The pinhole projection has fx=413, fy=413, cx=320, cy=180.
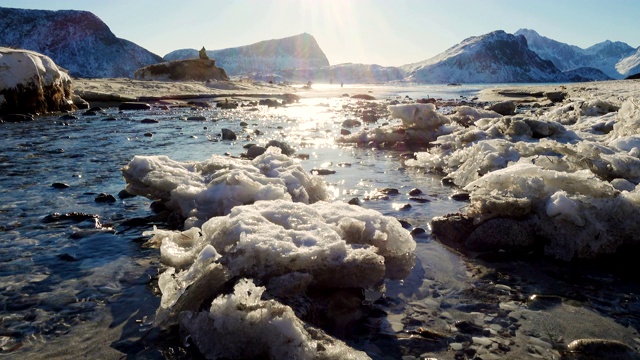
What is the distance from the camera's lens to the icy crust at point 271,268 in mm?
2596

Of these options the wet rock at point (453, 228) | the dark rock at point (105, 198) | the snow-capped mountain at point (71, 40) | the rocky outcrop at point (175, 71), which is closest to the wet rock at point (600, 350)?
the wet rock at point (453, 228)

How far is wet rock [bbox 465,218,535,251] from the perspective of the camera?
15.3ft

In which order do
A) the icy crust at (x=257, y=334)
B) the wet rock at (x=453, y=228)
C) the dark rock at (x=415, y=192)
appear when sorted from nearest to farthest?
1. the icy crust at (x=257, y=334)
2. the wet rock at (x=453, y=228)
3. the dark rock at (x=415, y=192)

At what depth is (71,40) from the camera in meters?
114

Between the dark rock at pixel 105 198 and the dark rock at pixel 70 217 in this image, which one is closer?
the dark rock at pixel 70 217

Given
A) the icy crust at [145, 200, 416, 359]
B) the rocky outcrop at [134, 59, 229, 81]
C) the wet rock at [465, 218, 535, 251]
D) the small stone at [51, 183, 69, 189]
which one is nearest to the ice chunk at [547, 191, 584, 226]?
the wet rock at [465, 218, 535, 251]

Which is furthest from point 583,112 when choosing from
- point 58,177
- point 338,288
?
point 58,177

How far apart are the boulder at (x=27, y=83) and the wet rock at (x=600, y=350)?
78.2 ft

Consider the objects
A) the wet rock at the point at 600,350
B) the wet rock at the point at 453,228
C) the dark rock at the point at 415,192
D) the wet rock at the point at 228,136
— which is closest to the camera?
the wet rock at the point at 600,350

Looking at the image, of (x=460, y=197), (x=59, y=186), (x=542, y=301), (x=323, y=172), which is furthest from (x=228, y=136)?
(x=542, y=301)

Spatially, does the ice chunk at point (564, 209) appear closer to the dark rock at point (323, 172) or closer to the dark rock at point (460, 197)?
the dark rock at point (460, 197)

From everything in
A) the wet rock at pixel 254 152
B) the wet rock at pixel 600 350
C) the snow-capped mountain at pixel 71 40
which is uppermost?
the snow-capped mountain at pixel 71 40

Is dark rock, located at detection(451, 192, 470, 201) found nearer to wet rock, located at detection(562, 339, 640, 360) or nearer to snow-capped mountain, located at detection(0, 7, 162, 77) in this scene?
wet rock, located at detection(562, 339, 640, 360)

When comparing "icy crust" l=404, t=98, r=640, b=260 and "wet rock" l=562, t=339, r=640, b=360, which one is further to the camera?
"icy crust" l=404, t=98, r=640, b=260
